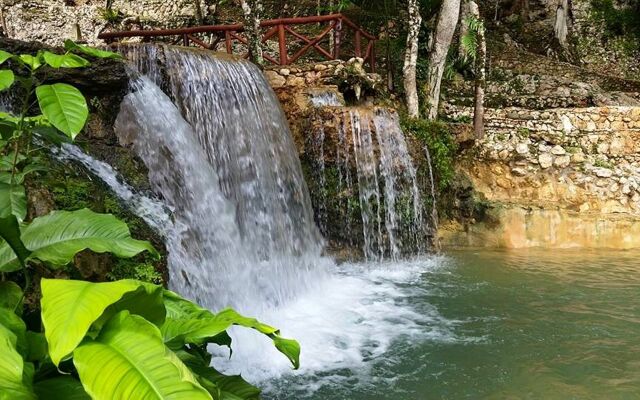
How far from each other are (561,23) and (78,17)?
1332cm

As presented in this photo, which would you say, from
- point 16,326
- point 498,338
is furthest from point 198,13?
point 16,326

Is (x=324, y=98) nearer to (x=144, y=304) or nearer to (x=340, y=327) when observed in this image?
(x=340, y=327)

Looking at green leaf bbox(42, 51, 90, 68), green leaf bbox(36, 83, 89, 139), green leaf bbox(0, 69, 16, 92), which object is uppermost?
green leaf bbox(42, 51, 90, 68)

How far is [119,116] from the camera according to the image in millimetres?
5938

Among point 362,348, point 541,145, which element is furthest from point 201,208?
point 541,145

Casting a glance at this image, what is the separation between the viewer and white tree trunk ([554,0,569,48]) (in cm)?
1456

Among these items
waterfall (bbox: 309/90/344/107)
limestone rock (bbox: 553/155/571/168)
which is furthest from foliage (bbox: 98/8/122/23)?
limestone rock (bbox: 553/155/571/168)

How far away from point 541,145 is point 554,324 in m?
4.87

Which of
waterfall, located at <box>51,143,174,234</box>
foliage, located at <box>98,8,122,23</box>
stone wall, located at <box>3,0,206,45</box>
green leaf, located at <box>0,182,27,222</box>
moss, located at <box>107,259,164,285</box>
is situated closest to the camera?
green leaf, located at <box>0,182,27,222</box>

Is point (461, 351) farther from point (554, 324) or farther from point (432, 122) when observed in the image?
point (432, 122)

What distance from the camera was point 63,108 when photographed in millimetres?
2006

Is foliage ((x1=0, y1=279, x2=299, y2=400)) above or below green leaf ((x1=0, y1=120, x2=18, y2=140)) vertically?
below

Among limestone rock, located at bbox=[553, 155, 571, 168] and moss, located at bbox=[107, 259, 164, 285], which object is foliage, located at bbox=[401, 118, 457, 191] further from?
moss, located at bbox=[107, 259, 164, 285]

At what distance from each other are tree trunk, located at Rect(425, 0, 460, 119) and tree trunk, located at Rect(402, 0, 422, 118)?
478mm
